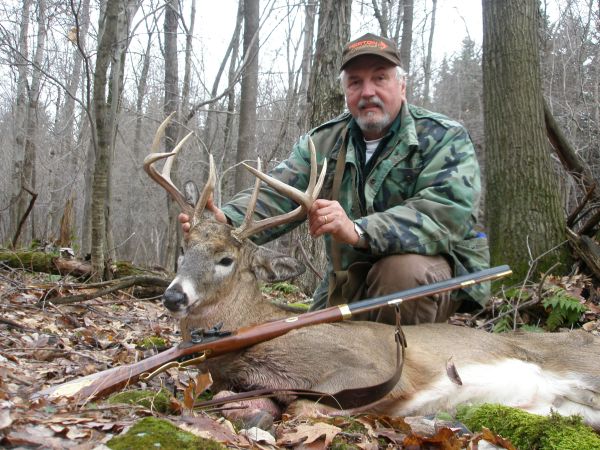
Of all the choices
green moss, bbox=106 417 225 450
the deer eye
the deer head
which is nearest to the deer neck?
the deer head

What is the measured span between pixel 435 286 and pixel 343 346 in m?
0.72

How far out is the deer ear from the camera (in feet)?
14.8

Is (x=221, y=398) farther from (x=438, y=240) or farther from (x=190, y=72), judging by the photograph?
(x=190, y=72)

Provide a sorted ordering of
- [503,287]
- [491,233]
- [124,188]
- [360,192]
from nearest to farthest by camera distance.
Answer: [360,192]
[503,287]
[491,233]
[124,188]

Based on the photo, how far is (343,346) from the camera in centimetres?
395

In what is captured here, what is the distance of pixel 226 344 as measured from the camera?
11.8 ft

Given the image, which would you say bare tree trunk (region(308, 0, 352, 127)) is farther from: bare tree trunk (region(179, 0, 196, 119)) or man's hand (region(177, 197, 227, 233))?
bare tree trunk (region(179, 0, 196, 119))

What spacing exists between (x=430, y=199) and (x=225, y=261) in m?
1.53

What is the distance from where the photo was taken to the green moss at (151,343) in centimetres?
488

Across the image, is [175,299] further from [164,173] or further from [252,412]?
[164,173]

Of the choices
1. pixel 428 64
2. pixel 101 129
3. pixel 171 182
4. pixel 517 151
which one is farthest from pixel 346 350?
pixel 428 64

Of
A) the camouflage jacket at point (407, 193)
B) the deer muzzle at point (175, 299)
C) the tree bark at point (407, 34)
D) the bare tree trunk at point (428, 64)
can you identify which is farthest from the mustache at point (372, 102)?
the bare tree trunk at point (428, 64)

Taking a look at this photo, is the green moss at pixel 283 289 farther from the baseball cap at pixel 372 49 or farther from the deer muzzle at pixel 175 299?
the deer muzzle at pixel 175 299

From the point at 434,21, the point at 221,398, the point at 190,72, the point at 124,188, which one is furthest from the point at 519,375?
the point at 124,188
